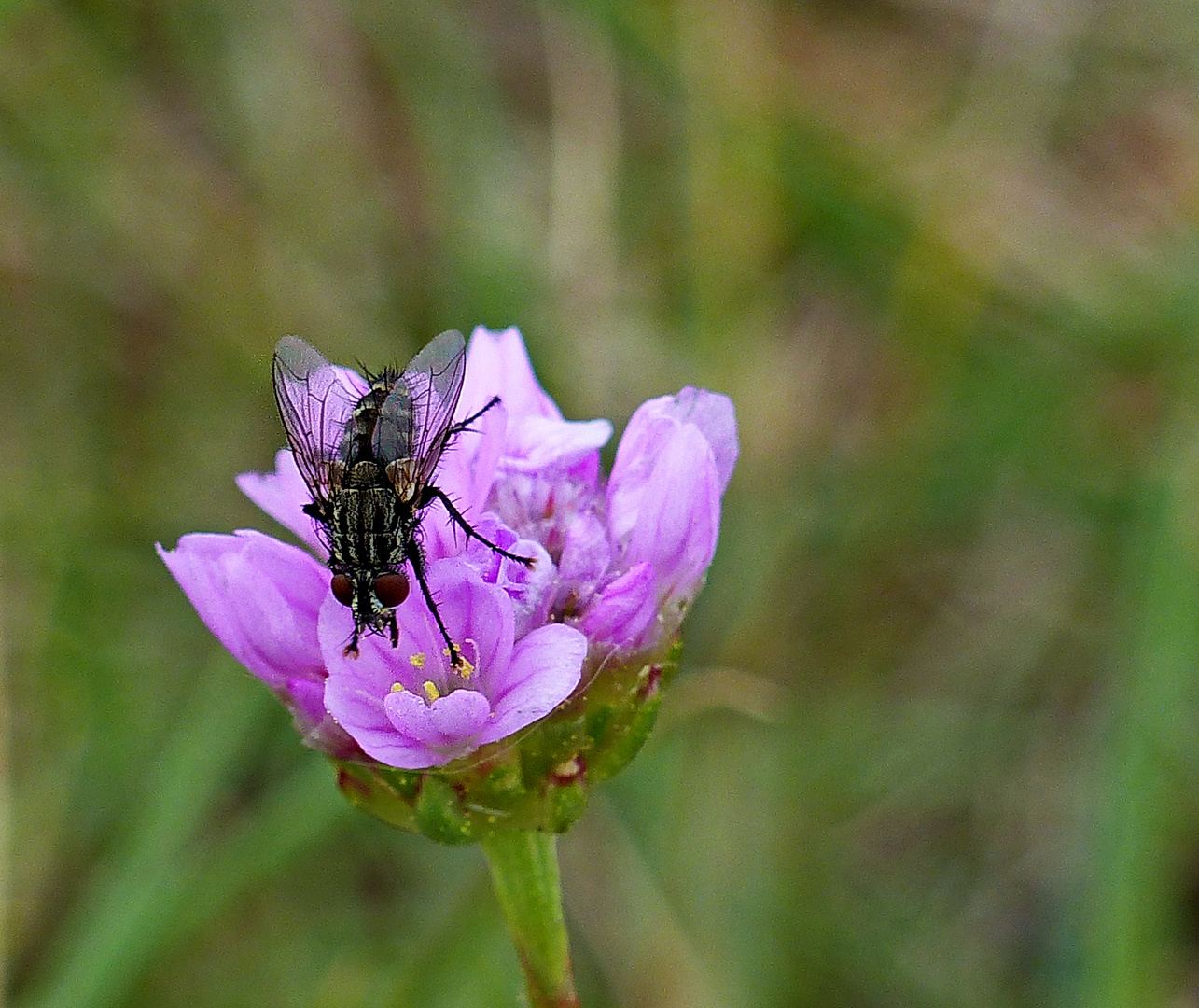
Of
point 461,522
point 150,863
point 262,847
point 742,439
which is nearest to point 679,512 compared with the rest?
point 461,522

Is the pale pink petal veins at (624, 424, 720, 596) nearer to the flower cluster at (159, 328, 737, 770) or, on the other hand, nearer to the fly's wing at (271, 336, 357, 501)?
the flower cluster at (159, 328, 737, 770)

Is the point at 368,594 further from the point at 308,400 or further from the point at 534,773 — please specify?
the point at 308,400

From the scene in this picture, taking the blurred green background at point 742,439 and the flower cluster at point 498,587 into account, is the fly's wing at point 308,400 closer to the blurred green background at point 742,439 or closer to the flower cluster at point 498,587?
the flower cluster at point 498,587

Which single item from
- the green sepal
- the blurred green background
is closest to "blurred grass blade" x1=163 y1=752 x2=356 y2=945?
the blurred green background

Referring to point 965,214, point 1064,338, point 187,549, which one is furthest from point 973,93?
point 187,549

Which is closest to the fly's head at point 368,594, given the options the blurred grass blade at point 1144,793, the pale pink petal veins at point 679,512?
the pale pink petal veins at point 679,512

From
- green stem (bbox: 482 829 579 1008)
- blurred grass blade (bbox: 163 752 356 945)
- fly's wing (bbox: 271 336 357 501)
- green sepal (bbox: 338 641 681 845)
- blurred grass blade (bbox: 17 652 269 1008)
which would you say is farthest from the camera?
blurred grass blade (bbox: 163 752 356 945)
